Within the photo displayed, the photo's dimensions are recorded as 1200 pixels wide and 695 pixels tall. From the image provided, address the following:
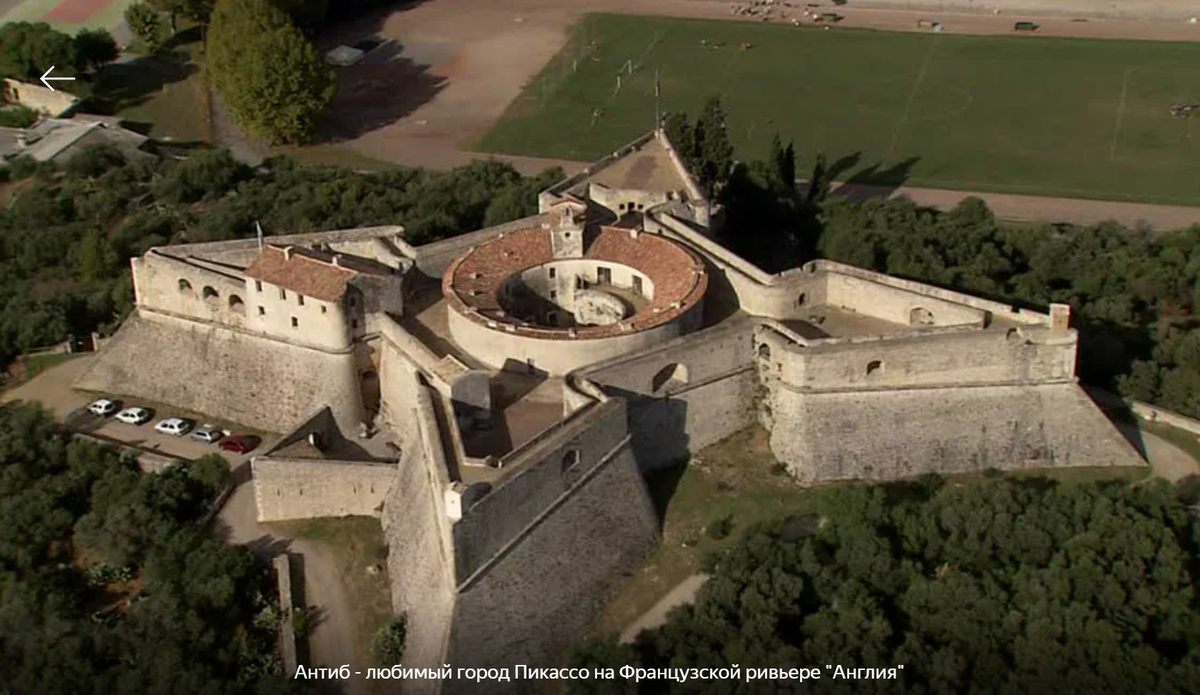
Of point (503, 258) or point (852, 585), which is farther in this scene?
point (503, 258)

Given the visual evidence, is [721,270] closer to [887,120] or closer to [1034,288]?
[1034,288]

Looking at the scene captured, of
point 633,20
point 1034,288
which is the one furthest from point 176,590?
point 633,20

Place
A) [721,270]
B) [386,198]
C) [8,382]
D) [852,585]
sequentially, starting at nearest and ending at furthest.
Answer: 1. [852,585]
2. [721,270]
3. [8,382]
4. [386,198]

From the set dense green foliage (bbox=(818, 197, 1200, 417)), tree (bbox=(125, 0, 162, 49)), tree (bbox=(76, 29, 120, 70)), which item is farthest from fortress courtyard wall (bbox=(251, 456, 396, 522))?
tree (bbox=(125, 0, 162, 49))

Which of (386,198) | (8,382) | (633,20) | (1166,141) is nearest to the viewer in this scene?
(8,382)

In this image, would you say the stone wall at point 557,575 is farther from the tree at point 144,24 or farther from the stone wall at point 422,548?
the tree at point 144,24

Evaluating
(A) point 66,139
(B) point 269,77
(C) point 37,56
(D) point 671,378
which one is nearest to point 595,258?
(D) point 671,378

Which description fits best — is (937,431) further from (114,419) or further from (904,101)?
(904,101)
